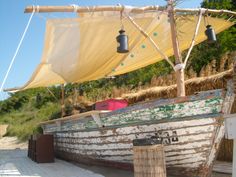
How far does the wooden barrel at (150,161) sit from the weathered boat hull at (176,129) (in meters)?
0.72

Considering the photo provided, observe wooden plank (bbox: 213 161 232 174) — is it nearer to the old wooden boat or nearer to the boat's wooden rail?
the old wooden boat

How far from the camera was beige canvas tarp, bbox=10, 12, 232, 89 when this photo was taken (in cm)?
862

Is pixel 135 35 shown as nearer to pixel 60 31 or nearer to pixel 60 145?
pixel 60 31

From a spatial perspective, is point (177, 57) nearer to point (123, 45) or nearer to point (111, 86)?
point (123, 45)

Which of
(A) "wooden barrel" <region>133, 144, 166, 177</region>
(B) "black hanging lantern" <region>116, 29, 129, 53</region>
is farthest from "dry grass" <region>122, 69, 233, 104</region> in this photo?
(A) "wooden barrel" <region>133, 144, 166, 177</region>

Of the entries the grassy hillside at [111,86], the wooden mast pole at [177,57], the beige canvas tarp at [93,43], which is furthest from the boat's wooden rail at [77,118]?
the grassy hillside at [111,86]

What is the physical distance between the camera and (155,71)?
69.1 ft

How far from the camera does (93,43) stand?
9.13 meters

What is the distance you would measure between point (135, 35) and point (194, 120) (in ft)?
12.7

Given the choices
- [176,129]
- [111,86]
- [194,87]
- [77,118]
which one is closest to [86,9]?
[77,118]

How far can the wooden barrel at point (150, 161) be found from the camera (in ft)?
19.8

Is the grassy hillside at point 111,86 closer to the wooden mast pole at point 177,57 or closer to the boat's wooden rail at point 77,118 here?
the boat's wooden rail at point 77,118

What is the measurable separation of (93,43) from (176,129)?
3.44 m

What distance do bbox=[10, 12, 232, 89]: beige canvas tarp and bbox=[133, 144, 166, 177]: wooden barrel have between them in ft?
11.5
